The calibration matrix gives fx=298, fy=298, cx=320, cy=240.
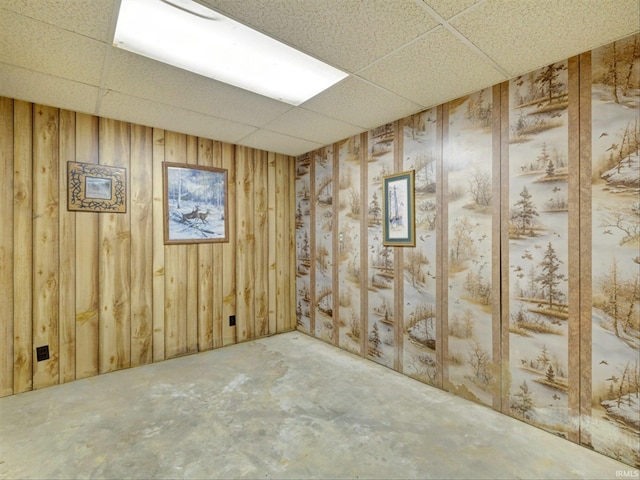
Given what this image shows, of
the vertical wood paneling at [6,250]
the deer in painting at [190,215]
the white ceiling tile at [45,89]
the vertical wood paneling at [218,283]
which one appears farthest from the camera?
the vertical wood paneling at [218,283]

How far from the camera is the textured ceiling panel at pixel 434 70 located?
5.98ft

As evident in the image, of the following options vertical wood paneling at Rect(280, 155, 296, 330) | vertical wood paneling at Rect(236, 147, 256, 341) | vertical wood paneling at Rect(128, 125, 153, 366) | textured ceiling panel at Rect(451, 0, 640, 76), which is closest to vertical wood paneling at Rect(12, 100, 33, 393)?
vertical wood paneling at Rect(128, 125, 153, 366)

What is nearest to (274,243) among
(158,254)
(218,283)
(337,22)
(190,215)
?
(218,283)

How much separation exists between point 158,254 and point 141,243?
20 centimetres

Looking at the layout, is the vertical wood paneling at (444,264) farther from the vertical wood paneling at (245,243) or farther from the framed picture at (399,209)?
the vertical wood paneling at (245,243)

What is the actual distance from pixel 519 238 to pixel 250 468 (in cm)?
233

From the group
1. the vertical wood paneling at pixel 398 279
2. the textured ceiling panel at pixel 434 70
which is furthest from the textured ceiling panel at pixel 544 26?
the vertical wood paneling at pixel 398 279

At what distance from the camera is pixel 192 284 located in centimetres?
350

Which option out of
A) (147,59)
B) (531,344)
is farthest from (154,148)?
(531,344)

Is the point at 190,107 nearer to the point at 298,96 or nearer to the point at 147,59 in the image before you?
the point at 147,59

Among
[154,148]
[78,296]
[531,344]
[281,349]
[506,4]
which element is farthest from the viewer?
[281,349]

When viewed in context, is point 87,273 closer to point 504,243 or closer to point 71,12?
point 71,12

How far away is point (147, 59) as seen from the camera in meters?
1.95

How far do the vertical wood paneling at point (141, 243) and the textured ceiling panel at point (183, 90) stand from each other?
83 cm
